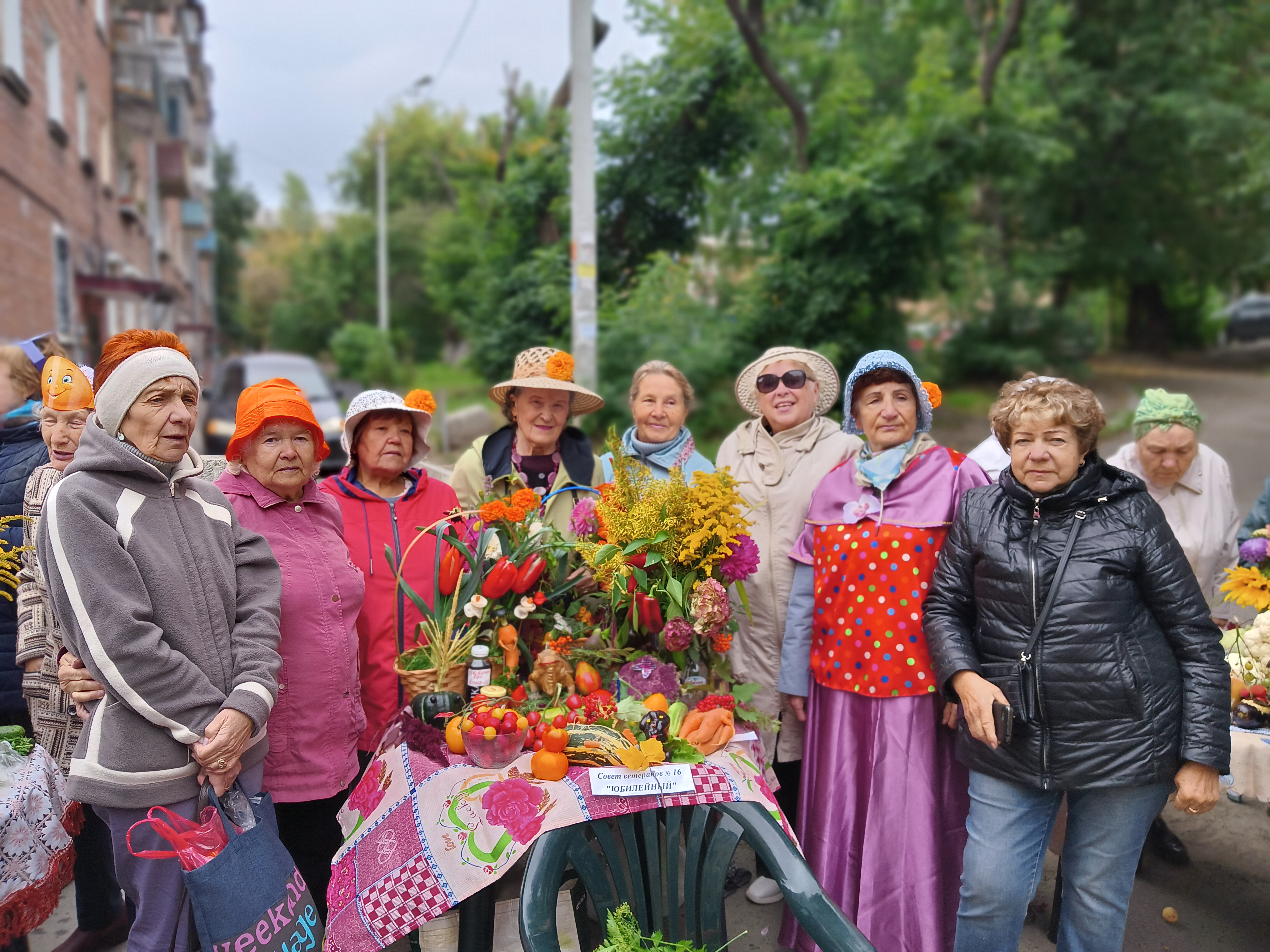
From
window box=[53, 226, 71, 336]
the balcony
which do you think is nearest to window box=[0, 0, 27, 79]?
window box=[53, 226, 71, 336]

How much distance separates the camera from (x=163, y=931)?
208 centimetres

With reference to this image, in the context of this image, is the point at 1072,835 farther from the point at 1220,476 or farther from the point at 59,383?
the point at 59,383

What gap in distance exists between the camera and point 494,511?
260 cm

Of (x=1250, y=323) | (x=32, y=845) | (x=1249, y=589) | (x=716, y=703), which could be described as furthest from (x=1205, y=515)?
(x=1250, y=323)

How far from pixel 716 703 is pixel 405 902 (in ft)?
3.04

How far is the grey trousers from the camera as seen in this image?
2062mm

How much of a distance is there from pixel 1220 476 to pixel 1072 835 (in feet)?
5.96

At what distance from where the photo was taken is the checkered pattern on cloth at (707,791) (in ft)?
7.00

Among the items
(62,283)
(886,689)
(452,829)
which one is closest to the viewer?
(452,829)

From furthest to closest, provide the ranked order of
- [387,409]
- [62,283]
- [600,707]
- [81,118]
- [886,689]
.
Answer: [81,118], [62,283], [387,409], [886,689], [600,707]

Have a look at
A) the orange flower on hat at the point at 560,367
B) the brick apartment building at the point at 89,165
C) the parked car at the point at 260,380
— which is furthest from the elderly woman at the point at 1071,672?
the brick apartment building at the point at 89,165

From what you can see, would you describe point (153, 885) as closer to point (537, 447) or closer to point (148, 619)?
point (148, 619)

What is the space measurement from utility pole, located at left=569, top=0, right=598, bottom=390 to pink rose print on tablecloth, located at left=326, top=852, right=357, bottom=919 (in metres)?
4.38

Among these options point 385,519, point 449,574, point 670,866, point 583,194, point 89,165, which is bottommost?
point 670,866
